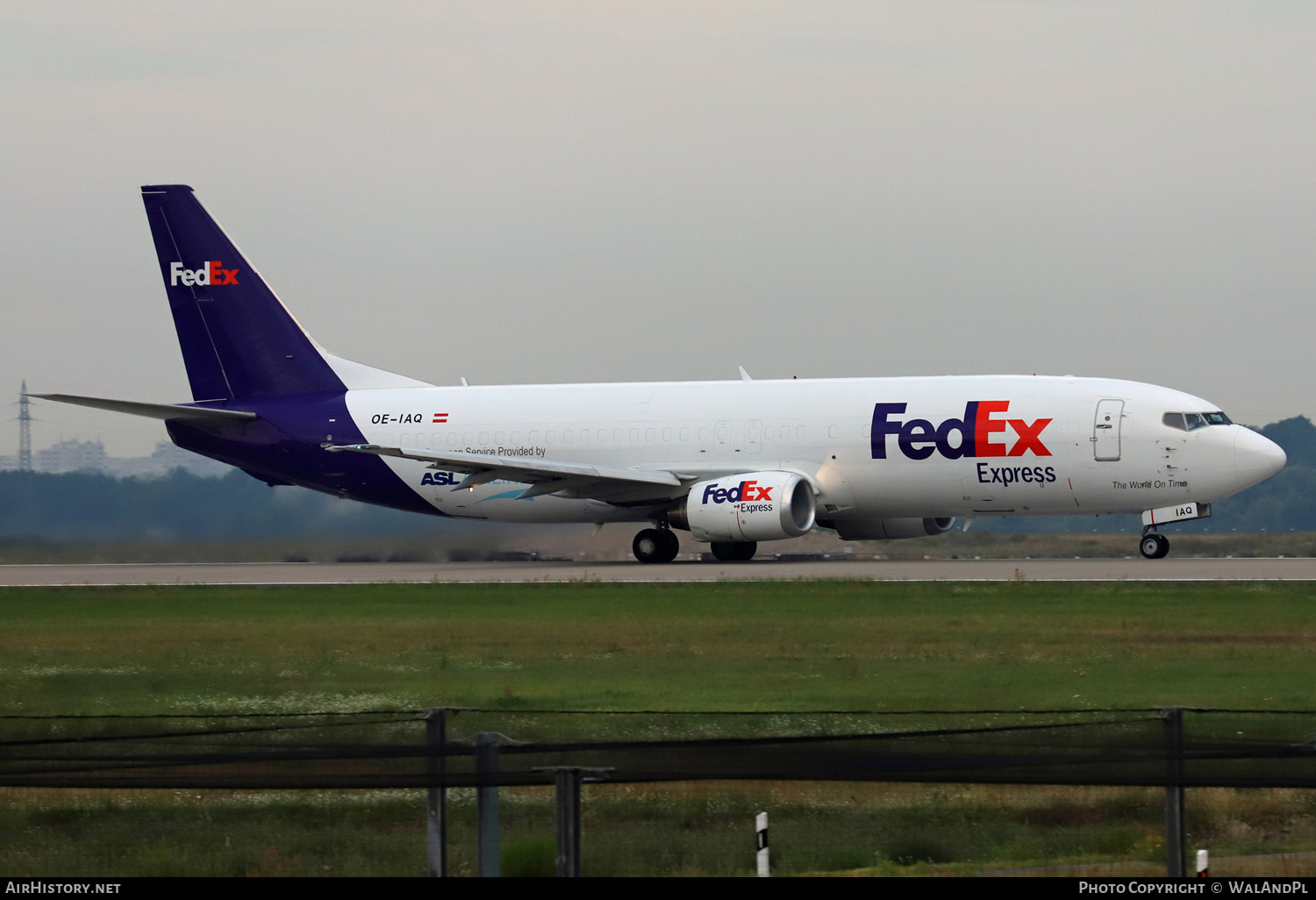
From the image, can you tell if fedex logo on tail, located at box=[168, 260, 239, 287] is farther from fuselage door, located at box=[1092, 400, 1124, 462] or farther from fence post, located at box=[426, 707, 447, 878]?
fence post, located at box=[426, 707, 447, 878]

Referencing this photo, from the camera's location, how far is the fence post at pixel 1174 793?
7.76m

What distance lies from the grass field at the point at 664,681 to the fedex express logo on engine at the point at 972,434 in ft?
22.6

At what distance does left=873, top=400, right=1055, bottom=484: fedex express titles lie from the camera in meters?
34.6

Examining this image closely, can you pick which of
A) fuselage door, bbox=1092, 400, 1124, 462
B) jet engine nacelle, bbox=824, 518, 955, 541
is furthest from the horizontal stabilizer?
fuselage door, bbox=1092, 400, 1124, 462

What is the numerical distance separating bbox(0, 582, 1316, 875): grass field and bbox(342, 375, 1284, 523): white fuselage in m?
6.95

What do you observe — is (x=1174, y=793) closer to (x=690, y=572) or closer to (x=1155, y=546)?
(x=690, y=572)

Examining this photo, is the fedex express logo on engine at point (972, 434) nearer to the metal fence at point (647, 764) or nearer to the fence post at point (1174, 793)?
the metal fence at point (647, 764)

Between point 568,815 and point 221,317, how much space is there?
37840mm

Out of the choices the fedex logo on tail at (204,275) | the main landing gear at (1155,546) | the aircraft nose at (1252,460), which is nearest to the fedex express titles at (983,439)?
the main landing gear at (1155,546)

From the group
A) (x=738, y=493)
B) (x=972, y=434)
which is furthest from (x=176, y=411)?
(x=972, y=434)

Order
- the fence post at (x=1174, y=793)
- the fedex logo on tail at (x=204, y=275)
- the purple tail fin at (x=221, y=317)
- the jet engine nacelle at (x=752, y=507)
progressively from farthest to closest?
the fedex logo on tail at (x=204, y=275) → the purple tail fin at (x=221, y=317) → the jet engine nacelle at (x=752, y=507) → the fence post at (x=1174, y=793)

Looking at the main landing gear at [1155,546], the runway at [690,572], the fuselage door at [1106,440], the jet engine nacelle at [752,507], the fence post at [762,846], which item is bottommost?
the fence post at [762,846]

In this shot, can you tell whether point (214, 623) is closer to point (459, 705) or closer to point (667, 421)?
point (459, 705)

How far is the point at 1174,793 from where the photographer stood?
8.16 m
